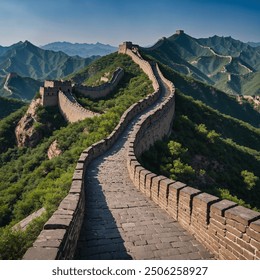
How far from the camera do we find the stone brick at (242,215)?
4.79 metres

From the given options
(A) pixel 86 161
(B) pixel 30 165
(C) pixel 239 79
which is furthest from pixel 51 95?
(C) pixel 239 79

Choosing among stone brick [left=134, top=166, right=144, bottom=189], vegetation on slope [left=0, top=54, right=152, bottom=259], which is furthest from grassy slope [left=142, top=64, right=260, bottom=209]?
stone brick [left=134, top=166, right=144, bottom=189]

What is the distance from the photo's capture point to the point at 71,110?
28844mm

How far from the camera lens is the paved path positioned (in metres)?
5.83

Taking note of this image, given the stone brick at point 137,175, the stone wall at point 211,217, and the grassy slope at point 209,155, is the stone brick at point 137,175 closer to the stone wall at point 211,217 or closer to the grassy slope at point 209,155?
the stone wall at point 211,217

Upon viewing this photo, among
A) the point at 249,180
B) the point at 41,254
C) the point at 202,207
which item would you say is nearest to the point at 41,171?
the point at 249,180

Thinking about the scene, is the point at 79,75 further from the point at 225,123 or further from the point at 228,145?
the point at 228,145

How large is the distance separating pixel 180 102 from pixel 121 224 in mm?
25612

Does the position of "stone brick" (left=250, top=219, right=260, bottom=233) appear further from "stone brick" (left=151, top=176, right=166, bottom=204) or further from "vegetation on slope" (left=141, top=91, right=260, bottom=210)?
"vegetation on slope" (left=141, top=91, right=260, bottom=210)

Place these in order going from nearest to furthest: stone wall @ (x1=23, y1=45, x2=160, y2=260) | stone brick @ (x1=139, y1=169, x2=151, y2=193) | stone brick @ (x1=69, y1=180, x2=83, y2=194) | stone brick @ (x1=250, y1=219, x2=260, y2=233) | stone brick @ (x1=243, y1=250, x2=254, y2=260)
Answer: stone wall @ (x1=23, y1=45, x2=160, y2=260)
stone brick @ (x1=250, y1=219, x2=260, y2=233)
stone brick @ (x1=243, y1=250, x2=254, y2=260)
stone brick @ (x1=69, y1=180, x2=83, y2=194)
stone brick @ (x1=139, y1=169, x2=151, y2=193)

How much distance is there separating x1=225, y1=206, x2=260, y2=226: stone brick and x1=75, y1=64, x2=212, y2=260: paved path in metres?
1.02

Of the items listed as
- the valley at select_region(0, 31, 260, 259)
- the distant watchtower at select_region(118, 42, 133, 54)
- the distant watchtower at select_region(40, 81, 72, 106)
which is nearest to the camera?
the valley at select_region(0, 31, 260, 259)

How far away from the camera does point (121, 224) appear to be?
7199 mm

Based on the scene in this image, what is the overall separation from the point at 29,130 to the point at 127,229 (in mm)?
25439
